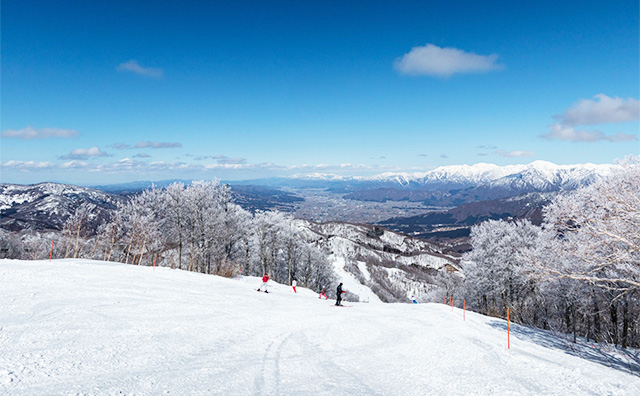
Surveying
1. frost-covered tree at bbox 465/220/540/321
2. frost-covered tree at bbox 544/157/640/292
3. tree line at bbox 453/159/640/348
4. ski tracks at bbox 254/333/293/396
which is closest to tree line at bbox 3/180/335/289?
ski tracks at bbox 254/333/293/396

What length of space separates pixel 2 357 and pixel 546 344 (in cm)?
2416

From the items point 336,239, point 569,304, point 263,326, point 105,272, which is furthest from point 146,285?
point 336,239

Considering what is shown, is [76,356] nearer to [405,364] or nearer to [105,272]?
[405,364]

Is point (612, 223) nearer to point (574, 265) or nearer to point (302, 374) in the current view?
point (574, 265)

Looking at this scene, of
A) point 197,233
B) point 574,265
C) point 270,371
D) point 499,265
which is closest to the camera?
point 270,371

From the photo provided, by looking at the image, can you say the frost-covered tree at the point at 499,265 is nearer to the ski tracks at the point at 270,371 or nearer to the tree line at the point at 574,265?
the tree line at the point at 574,265

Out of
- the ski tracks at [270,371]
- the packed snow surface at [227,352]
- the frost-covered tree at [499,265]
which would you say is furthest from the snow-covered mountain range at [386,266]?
the ski tracks at [270,371]

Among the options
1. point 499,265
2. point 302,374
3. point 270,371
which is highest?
point 270,371

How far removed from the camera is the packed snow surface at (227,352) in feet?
23.1

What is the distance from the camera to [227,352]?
31.3ft

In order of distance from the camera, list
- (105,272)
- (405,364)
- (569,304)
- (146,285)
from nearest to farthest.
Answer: (405,364) → (146,285) → (105,272) → (569,304)

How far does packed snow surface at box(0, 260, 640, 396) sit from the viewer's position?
23.1 ft

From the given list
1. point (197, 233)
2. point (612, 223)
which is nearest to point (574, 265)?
point (612, 223)

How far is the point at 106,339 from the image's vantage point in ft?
29.7
